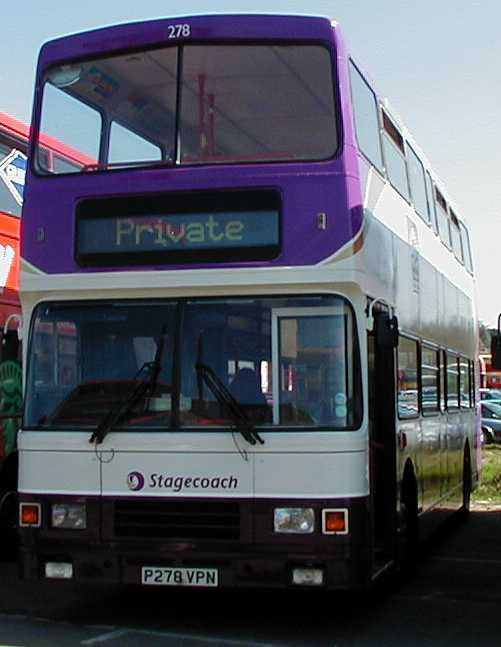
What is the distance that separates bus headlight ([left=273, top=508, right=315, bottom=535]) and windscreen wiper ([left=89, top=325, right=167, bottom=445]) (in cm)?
130

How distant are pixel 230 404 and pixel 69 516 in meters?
1.49

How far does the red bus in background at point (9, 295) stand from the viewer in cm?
1299

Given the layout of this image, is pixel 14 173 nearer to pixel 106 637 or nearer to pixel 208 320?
pixel 208 320

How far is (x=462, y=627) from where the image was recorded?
398 inches

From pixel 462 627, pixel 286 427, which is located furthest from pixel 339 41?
pixel 462 627

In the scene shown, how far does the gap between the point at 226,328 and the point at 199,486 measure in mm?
1169

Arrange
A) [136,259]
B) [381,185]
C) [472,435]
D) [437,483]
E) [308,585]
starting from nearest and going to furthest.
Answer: [308,585]
[136,259]
[381,185]
[437,483]
[472,435]

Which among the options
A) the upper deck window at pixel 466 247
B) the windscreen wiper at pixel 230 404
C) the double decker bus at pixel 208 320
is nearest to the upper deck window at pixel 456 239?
the upper deck window at pixel 466 247

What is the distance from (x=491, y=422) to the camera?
4253 cm

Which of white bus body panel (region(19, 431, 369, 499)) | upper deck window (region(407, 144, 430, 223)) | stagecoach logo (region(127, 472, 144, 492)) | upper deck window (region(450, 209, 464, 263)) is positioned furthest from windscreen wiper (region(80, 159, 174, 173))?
upper deck window (region(450, 209, 464, 263))

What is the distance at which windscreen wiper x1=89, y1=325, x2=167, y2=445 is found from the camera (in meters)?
9.41

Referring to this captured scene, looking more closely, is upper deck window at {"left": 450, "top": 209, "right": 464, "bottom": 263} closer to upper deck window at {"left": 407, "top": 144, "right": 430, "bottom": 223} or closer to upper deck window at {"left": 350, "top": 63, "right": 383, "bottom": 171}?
upper deck window at {"left": 407, "top": 144, "right": 430, "bottom": 223}

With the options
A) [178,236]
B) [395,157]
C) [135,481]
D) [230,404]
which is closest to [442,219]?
[395,157]

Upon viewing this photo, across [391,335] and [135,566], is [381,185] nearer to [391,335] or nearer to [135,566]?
[391,335]
